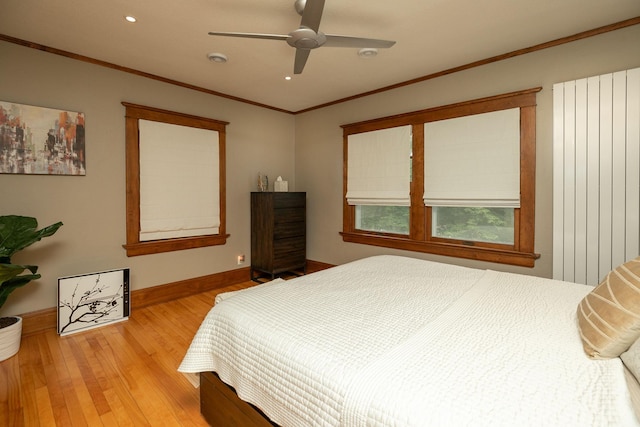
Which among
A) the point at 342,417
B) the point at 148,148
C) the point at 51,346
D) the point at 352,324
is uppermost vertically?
Result: the point at 148,148

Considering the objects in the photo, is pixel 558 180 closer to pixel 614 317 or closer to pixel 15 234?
pixel 614 317

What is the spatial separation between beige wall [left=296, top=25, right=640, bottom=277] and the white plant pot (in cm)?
324

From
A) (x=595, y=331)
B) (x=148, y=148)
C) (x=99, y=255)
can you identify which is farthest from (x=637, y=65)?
(x=99, y=255)

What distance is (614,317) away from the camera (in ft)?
3.43

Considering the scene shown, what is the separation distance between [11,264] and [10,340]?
1.91 feet

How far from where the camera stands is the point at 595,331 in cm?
108

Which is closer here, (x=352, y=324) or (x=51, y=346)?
(x=352, y=324)

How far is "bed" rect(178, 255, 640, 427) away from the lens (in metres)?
0.81

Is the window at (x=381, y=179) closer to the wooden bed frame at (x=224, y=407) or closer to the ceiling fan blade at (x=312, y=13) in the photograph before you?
the ceiling fan blade at (x=312, y=13)

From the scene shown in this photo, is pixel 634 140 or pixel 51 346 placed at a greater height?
pixel 634 140

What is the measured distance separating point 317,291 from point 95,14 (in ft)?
8.35

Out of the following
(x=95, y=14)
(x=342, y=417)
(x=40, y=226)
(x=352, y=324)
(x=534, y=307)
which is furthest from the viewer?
(x=40, y=226)

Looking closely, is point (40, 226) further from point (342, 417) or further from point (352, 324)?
point (342, 417)

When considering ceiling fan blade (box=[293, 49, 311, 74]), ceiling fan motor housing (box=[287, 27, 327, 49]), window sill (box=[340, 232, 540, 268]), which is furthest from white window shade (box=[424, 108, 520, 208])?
ceiling fan motor housing (box=[287, 27, 327, 49])
